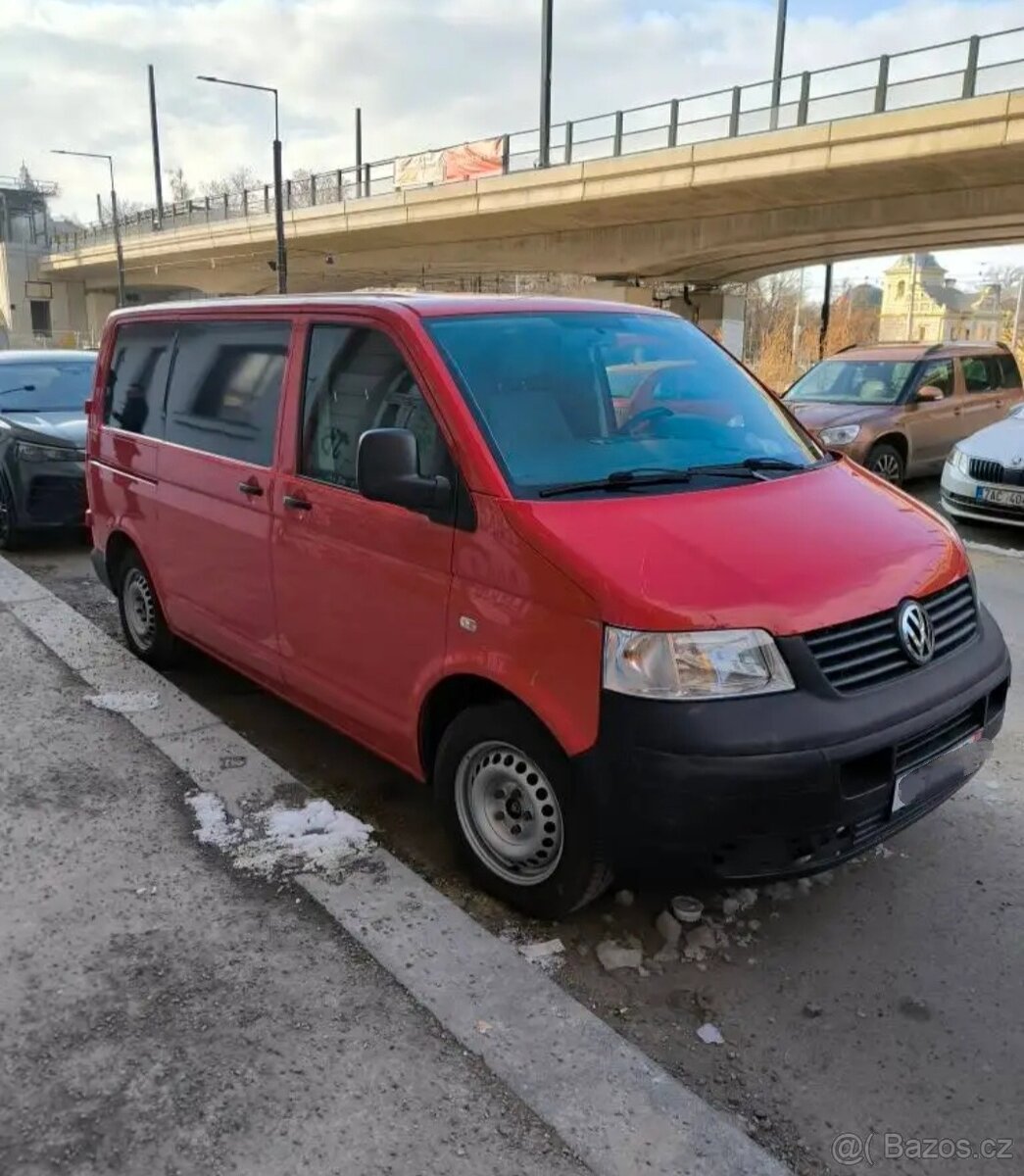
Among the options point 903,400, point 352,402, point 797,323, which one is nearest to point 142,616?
point 352,402

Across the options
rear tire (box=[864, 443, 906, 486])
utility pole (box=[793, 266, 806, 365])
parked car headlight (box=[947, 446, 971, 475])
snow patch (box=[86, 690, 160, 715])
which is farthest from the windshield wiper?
utility pole (box=[793, 266, 806, 365])

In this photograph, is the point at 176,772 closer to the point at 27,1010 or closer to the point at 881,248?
the point at 27,1010

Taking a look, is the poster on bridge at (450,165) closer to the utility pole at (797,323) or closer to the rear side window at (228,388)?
the utility pole at (797,323)

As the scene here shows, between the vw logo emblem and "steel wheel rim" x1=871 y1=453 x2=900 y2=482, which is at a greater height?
the vw logo emblem

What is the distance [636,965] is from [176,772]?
7.13ft

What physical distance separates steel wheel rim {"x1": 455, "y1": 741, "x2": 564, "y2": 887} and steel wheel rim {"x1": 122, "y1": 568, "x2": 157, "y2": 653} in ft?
8.79

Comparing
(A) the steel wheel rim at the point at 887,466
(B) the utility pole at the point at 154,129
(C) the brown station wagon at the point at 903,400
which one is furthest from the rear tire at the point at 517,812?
(B) the utility pole at the point at 154,129

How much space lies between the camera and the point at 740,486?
3.29 meters

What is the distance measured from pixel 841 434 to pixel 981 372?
3.19 meters

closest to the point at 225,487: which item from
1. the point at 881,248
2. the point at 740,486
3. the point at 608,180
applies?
the point at 740,486

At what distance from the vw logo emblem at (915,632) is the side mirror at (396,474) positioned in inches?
54.8

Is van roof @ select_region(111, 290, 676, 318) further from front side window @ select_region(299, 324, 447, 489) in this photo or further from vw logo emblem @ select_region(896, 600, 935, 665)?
vw logo emblem @ select_region(896, 600, 935, 665)

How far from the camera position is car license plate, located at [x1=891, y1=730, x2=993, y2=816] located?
113 inches

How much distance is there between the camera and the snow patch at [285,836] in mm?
3492
